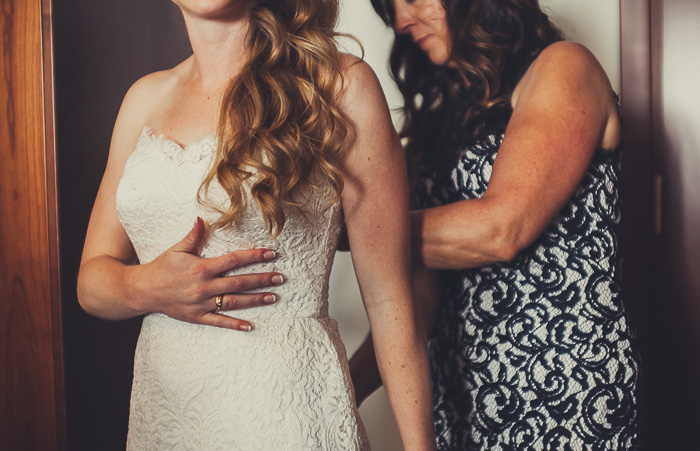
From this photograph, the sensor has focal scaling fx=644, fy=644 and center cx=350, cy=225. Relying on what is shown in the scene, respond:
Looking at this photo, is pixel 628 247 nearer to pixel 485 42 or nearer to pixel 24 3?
pixel 485 42

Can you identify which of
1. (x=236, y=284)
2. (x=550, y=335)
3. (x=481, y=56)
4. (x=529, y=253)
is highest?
(x=481, y=56)

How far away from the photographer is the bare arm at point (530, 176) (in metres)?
1.04

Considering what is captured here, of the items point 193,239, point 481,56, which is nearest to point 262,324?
point 193,239

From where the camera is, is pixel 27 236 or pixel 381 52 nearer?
pixel 27 236

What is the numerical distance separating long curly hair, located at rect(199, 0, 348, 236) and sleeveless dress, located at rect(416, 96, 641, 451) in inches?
14.2

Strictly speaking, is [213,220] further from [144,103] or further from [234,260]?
[144,103]

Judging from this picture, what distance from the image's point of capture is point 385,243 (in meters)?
0.92

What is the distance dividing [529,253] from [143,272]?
64cm

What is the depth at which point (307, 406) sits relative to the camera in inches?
34.6

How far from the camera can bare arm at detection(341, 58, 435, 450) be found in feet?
2.95

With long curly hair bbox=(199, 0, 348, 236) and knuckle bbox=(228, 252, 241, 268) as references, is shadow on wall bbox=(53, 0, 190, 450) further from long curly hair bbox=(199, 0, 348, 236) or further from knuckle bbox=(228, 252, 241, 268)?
knuckle bbox=(228, 252, 241, 268)

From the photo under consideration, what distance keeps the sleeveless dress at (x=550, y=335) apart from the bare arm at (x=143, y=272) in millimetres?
429

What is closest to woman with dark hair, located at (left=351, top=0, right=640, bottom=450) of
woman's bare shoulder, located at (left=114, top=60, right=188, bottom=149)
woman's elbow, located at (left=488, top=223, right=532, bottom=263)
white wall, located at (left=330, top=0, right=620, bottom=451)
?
woman's elbow, located at (left=488, top=223, right=532, bottom=263)

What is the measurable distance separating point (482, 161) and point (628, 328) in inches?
15.3
